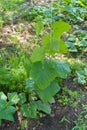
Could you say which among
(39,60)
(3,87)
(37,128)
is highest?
(39,60)

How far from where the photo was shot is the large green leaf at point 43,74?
2.35 m

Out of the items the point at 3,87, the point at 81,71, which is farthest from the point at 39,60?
the point at 81,71

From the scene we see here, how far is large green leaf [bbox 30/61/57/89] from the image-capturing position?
235 centimetres

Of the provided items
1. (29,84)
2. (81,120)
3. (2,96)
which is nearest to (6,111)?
(2,96)

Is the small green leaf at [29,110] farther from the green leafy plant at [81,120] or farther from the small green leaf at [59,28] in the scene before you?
the small green leaf at [59,28]

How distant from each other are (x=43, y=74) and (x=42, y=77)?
0.03 metres

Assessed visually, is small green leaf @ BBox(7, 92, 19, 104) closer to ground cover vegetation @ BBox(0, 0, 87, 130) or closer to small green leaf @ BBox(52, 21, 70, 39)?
ground cover vegetation @ BBox(0, 0, 87, 130)

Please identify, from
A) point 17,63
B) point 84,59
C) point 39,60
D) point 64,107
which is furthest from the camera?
point 84,59

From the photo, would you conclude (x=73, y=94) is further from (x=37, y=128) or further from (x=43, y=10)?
(x=43, y=10)

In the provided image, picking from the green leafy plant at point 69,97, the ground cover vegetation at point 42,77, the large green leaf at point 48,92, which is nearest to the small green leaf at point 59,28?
the ground cover vegetation at point 42,77

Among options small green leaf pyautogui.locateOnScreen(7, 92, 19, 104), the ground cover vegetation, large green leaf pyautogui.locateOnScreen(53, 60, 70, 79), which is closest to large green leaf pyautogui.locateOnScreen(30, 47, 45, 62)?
the ground cover vegetation

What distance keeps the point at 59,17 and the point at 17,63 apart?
4.80ft

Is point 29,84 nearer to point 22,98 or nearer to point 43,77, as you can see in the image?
point 22,98

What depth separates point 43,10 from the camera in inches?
167
